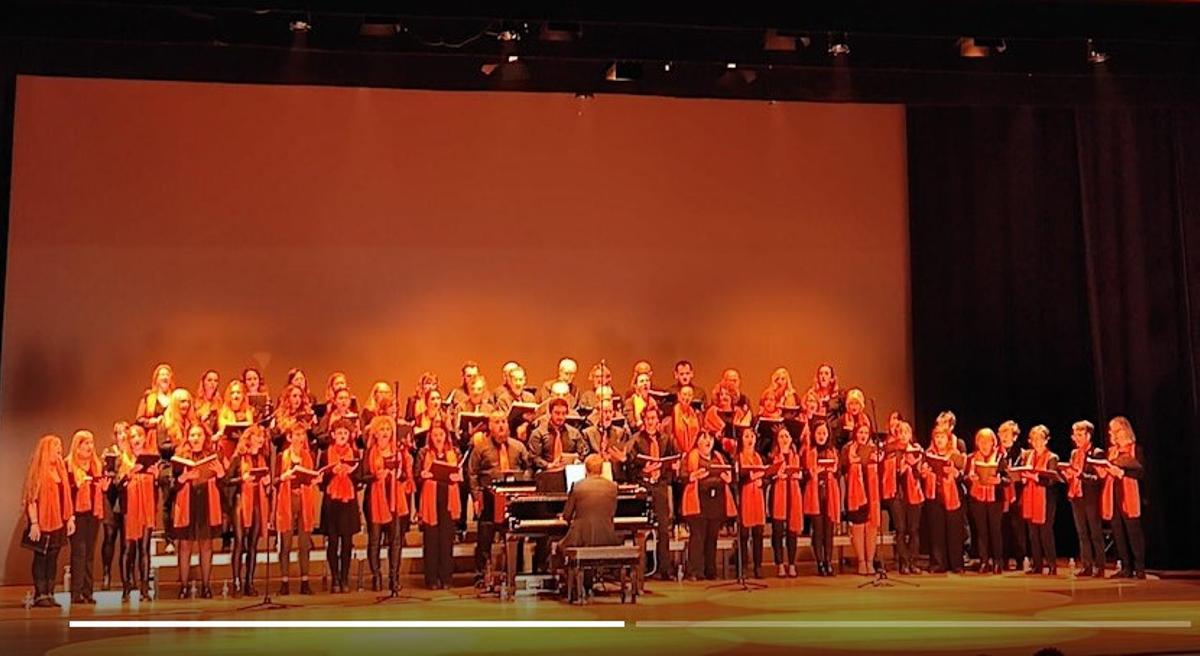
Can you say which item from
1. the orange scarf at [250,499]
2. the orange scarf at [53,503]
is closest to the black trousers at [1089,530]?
the orange scarf at [250,499]

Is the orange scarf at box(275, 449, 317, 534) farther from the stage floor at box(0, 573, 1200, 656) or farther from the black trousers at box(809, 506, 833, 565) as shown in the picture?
the black trousers at box(809, 506, 833, 565)

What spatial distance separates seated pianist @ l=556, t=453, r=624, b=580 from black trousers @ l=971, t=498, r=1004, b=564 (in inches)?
175

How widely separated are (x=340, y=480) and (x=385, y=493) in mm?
397

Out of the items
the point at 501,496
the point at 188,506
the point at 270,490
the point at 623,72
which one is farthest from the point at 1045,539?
the point at 188,506

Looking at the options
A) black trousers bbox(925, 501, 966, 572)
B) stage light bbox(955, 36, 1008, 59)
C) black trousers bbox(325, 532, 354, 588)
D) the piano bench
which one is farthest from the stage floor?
stage light bbox(955, 36, 1008, 59)

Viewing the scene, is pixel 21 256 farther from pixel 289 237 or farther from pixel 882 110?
pixel 882 110

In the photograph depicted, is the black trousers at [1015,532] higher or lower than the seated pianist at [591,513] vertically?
lower

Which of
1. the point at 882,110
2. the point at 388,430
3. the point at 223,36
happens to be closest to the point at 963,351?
the point at 882,110

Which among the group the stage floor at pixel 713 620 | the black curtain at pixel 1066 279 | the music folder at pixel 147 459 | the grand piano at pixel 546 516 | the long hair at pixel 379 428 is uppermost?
the black curtain at pixel 1066 279

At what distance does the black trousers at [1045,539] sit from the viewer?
40.9ft

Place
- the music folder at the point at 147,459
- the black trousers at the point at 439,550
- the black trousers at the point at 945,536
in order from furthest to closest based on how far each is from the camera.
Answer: the black trousers at the point at 945,536 → the black trousers at the point at 439,550 → the music folder at the point at 147,459

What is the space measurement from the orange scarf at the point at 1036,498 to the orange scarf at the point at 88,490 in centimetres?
824

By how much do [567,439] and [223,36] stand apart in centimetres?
498

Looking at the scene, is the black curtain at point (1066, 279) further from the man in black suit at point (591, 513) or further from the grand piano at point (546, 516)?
the man in black suit at point (591, 513)
